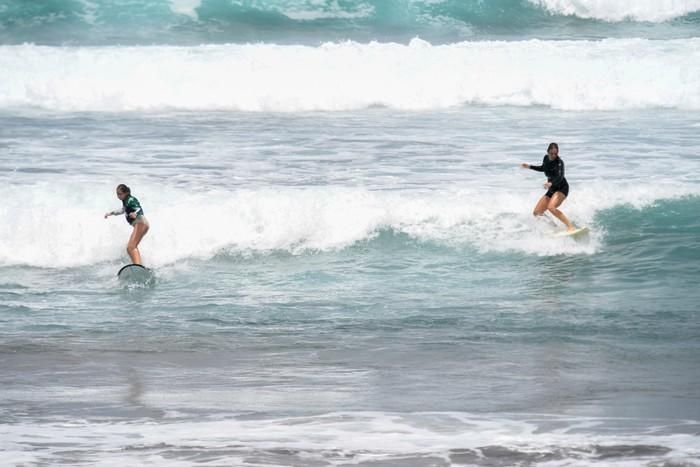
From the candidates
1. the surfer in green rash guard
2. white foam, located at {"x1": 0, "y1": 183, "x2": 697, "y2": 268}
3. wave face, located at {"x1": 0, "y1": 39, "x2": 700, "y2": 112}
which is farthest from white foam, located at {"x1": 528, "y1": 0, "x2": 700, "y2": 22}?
the surfer in green rash guard

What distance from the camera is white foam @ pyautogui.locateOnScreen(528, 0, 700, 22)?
1380 inches

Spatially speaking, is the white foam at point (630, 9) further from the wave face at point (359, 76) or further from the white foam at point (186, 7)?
the white foam at point (186, 7)

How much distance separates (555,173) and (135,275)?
5605 millimetres

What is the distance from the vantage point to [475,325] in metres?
12.1

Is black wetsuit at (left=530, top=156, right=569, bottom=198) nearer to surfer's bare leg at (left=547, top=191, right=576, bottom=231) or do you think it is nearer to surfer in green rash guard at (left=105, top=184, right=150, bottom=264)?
surfer's bare leg at (left=547, top=191, right=576, bottom=231)

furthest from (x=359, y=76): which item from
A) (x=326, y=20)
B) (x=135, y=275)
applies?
(x=135, y=275)

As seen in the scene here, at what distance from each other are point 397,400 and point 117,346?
324cm

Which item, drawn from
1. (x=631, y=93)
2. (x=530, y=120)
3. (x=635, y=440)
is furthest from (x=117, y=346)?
(x=631, y=93)

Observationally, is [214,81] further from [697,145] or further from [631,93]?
[697,145]

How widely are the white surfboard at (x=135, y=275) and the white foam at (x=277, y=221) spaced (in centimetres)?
138

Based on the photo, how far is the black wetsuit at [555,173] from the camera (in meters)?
15.9

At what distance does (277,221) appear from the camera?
56.1ft

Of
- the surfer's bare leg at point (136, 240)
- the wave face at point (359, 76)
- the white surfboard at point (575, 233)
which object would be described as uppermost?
the wave face at point (359, 76)

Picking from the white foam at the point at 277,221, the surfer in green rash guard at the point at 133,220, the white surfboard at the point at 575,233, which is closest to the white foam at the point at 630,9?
the white foam at the point at 277,221
